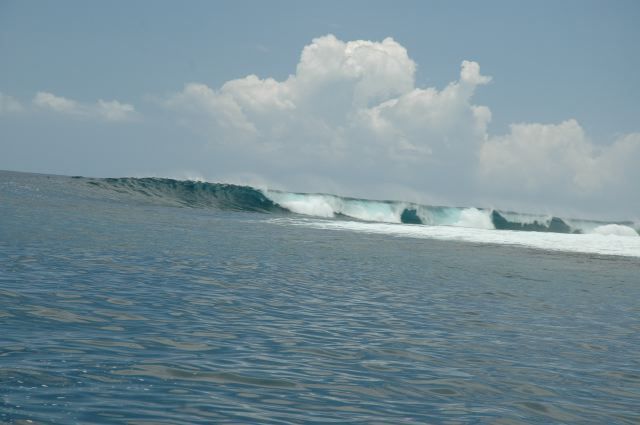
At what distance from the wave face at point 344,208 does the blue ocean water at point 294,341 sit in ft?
181

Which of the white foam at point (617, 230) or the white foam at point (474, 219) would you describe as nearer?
the white foam at point (617, 230)

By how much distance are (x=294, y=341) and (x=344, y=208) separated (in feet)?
273

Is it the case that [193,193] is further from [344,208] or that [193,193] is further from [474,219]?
[474,219]

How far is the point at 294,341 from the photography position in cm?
1040

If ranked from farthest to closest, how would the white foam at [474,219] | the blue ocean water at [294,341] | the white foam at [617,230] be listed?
the white foam at [474,219]
the white foam at [617,230]
the blue ocean water at [294,341]

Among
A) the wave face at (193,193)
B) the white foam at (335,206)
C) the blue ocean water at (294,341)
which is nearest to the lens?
the blue ocean water at (294,341)

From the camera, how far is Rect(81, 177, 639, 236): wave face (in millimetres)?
77312

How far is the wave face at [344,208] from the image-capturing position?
77.3m

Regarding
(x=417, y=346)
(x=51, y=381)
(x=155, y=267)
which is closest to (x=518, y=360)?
(x=417, y=346)

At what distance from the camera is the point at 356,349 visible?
10273 mm

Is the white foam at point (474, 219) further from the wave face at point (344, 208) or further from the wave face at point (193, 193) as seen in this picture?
the wave face at point (193, 193)

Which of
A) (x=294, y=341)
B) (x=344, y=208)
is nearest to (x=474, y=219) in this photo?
(x=344, y=208)

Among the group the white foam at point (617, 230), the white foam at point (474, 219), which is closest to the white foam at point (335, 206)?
the white foam at point (474, 219)

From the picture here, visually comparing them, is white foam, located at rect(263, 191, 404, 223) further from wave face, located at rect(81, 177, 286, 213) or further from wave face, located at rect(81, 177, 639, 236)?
wave face, located at rect(81, 177, 286, 213)
